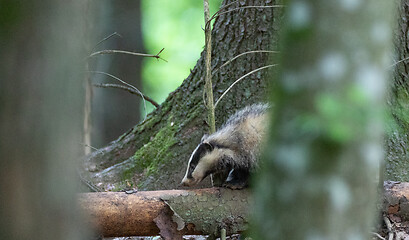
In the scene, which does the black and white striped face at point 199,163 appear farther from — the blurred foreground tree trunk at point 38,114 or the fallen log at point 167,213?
the blurred foreground tree trunk at point 38,114

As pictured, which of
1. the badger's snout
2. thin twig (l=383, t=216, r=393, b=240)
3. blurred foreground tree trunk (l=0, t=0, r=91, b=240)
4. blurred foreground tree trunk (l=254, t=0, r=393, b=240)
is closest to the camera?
blurred foreground tree trunk (l=254, t=0, r=393, b=240)

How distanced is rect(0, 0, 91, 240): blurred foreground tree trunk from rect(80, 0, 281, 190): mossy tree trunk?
477cm

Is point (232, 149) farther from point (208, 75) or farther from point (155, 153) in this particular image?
point (155, 153)

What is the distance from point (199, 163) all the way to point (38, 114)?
428cm

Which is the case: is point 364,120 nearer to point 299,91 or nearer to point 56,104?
point 299,91

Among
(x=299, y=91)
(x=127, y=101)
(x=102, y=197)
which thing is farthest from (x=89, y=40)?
(x=127, y=101)

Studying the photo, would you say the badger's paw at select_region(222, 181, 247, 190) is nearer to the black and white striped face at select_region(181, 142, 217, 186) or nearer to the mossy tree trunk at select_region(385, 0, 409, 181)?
the black and white striped face at select_region(181, 142, 217, 186)

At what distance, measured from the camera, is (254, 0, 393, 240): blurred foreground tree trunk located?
1.38 m

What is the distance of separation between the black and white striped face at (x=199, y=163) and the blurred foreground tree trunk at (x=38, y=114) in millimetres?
4144

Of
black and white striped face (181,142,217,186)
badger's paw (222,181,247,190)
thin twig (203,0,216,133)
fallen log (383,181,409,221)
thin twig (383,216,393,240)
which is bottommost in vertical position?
thin twig (383,216,393,240)

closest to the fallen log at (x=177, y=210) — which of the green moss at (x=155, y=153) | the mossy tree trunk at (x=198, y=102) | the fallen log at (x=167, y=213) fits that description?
the fallen log at (x=167, y=213)

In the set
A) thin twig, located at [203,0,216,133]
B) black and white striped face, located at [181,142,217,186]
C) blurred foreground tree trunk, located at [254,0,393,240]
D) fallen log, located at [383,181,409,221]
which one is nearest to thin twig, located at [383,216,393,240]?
fallen log, located at [383,181,409,221]

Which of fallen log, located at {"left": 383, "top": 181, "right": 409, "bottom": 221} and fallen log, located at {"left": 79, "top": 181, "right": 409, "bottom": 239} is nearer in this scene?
fallen log, located at {"left": 79, "top": 181, "right": 409, "bottom": 239}

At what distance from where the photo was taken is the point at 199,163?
575 centimetres
